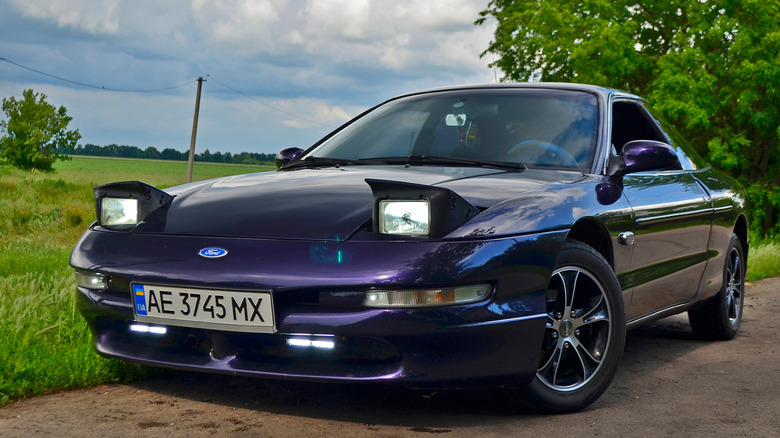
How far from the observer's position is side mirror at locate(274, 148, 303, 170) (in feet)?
16.9

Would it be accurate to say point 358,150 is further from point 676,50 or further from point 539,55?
point 539,55

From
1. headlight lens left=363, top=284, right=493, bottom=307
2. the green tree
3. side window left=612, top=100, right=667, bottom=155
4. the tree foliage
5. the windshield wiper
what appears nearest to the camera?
headlight lens left=363, top=284, right=493, bottom=307

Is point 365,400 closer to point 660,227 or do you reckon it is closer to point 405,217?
point 405,217

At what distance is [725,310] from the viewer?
19.1 feet

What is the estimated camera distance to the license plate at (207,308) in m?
3.13

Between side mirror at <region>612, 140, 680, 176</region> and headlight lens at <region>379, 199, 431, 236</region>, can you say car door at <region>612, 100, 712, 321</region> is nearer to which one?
side mirror at <region>612, 140, 680, 176</region>

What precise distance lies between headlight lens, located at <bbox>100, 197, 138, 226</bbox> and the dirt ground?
761 millimetres

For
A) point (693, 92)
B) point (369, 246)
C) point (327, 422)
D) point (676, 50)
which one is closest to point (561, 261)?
point (369, 246)

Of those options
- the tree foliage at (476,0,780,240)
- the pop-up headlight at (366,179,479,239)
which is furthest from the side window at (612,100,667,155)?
the tree foliage at (476,0,780,240)

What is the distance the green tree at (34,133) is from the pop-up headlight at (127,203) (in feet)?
288

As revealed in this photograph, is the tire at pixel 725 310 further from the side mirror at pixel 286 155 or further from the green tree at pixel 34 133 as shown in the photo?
the green tree at pixel 34 133

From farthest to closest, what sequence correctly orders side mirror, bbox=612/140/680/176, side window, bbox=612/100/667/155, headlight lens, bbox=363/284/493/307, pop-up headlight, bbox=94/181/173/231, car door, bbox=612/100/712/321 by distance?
side window, bbox=612/100/667/155 → car door, bbox=612/100/712/321 → side mirror, bbox=612/140/680/176 → pop-up headlight, bbox=94/181/173/231 → headlight lens, bbox=363/284/493/307

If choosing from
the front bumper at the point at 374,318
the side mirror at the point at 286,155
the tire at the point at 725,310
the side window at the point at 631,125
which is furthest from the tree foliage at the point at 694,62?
the front bumper at the point at 374,318

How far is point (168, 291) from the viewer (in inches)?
129
